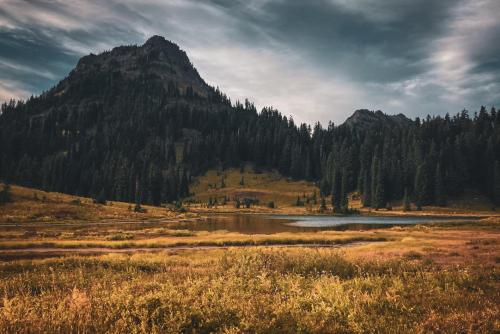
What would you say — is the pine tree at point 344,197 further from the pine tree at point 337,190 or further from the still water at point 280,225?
the still water at point 280,225

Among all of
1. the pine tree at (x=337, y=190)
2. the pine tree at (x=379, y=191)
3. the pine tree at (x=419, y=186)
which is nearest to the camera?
the pine tree at (x=419, y=186)

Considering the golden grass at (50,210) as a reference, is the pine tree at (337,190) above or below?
above

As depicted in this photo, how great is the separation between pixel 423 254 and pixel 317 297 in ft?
79.3

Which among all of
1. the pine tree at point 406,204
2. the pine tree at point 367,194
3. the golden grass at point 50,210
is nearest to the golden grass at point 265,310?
the golden grass at point 50,210

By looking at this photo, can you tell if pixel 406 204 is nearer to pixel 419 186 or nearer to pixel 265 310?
pixel 419 186

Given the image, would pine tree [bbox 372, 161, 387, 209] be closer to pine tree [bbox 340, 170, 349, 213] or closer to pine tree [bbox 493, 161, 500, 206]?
pine tree [bbox 340, 170, 349, 213]

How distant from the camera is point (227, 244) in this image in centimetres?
4941

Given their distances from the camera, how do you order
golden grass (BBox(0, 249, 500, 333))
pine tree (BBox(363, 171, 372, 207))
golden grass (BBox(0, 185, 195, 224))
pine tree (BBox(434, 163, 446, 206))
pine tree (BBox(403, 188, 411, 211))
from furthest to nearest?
pine tree (BBox(363, 171, 372, 207)), pine tree (BBox(434, 163, 446, 206)), pine tree (BBox(403, 188, 411, 211)), golden grass (BBox(0, 185, 195, 224)), golden grass (BBox(0, 249, 500, 333))

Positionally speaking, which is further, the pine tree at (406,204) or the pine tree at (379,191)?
the pine tree at (379,191)

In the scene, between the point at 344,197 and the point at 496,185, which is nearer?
the point at 496,185

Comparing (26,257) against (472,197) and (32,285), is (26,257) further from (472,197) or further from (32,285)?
(472,197)

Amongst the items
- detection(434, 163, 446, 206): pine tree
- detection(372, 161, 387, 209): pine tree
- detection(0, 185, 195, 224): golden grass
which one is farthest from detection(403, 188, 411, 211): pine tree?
detection(0, 185, 195, 224): golden grass

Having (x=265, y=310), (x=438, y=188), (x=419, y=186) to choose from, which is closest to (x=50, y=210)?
(x=265, y=310)

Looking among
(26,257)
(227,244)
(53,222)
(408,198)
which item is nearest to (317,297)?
(26,257)
